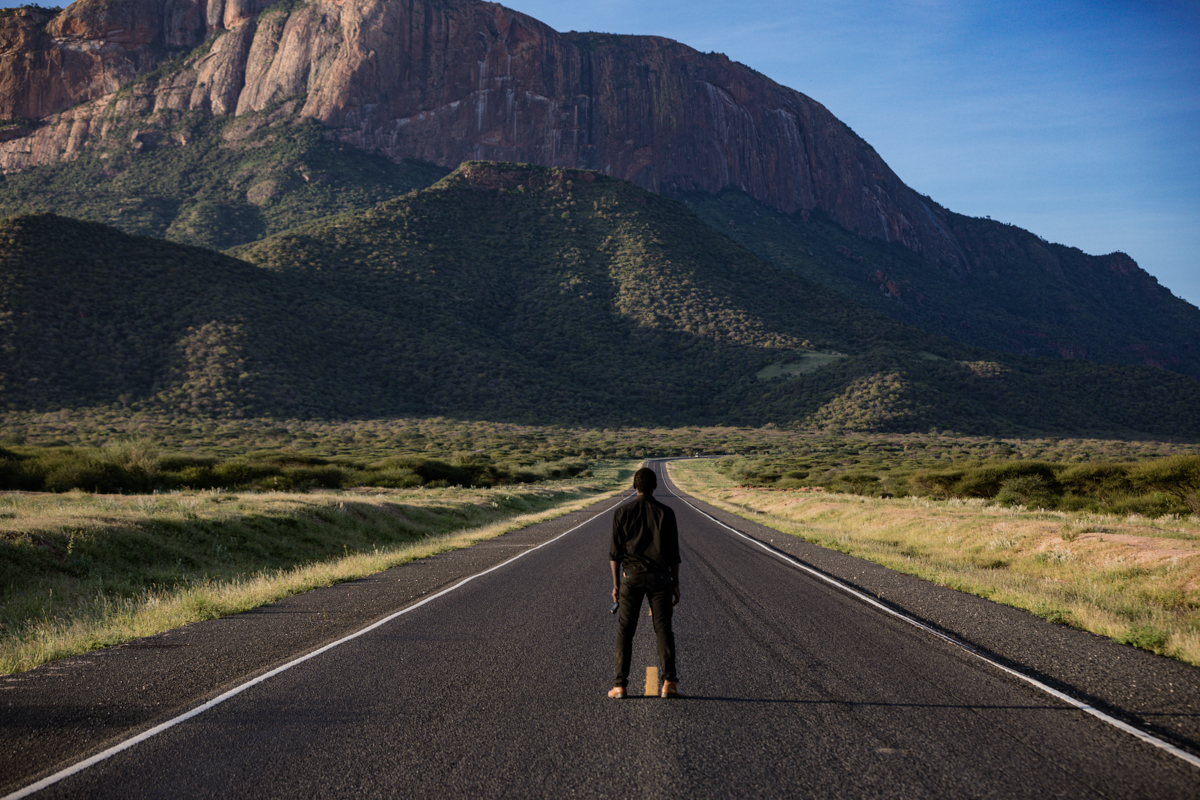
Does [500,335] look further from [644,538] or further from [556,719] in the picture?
[556,719]

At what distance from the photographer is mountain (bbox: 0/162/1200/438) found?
65.5 m

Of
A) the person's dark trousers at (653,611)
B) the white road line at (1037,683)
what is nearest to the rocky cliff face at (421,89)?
the white road line at (1037,683)

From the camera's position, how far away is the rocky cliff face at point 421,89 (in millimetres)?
148750

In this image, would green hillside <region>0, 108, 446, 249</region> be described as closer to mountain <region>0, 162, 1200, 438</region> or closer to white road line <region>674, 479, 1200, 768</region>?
mountain <region>0, 162, 1200, 438</region>

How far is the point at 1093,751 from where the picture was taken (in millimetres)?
4695

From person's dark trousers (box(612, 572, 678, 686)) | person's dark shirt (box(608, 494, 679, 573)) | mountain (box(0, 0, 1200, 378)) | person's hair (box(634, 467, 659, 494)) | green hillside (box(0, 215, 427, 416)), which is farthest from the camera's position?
mountain (box(0, 0, 1200, 378))

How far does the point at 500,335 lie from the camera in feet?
303

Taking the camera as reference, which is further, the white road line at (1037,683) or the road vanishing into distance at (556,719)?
the white road line at (1037,683)

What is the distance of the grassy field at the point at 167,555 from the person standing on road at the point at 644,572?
6.16 m

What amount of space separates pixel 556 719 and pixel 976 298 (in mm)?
190848

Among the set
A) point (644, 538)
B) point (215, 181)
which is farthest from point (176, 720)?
point (215, 181)

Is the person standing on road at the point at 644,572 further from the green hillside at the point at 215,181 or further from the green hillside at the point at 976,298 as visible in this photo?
the green hillside at the point at 976,298

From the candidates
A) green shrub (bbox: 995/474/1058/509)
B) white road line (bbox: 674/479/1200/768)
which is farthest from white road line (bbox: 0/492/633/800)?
green shrub (bbox: 995/474/1058/509)

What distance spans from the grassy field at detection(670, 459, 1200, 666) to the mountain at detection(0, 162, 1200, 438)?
2263 inches
